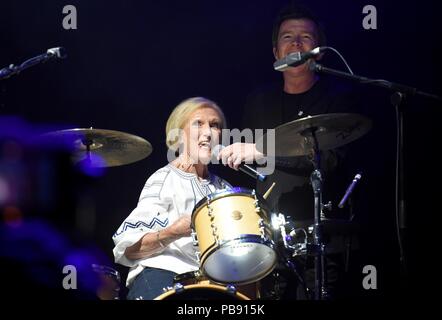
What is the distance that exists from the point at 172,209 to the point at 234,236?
21.8 inches

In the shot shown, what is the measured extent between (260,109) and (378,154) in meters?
0.78

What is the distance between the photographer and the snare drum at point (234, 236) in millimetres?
2660

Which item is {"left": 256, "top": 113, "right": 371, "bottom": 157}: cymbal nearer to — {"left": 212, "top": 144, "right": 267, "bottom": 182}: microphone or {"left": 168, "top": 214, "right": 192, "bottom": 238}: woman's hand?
{"left": 212, "top": 144, "right": 267, "bottom": 182}: microphone

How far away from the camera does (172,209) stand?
3.11 metres

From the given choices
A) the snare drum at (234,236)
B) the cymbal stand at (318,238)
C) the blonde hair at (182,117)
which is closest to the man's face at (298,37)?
the blonde hair at (182,117)

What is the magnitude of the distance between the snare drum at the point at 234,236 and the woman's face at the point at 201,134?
524 millimetres

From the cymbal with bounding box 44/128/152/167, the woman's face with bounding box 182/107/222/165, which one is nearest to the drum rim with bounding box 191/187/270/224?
the woman's face with bounding box 182/107/222/165

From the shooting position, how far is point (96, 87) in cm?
377

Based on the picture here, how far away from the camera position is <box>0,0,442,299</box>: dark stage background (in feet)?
12.0

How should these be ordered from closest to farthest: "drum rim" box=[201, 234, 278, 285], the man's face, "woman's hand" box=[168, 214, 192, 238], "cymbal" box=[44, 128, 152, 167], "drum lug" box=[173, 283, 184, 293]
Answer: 1. "drum lug" box=[173, 283, 184, 293]
2. "drum rim" box=[201, 234, 278, 285]
3. "woman's hand" box=[168, 214, 192, 238]
4. "cymbal" box=[44, 128, 152, 167]
5. the man's face

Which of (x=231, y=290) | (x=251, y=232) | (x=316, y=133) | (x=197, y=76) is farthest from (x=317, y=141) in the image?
(x=197, y=76)

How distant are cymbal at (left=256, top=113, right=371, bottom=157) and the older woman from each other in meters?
0.38

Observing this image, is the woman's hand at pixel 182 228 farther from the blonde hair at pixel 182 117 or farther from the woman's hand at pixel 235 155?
the blonde hair at pixel 182 117

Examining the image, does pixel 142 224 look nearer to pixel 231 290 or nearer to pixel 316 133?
pixel 231 290
